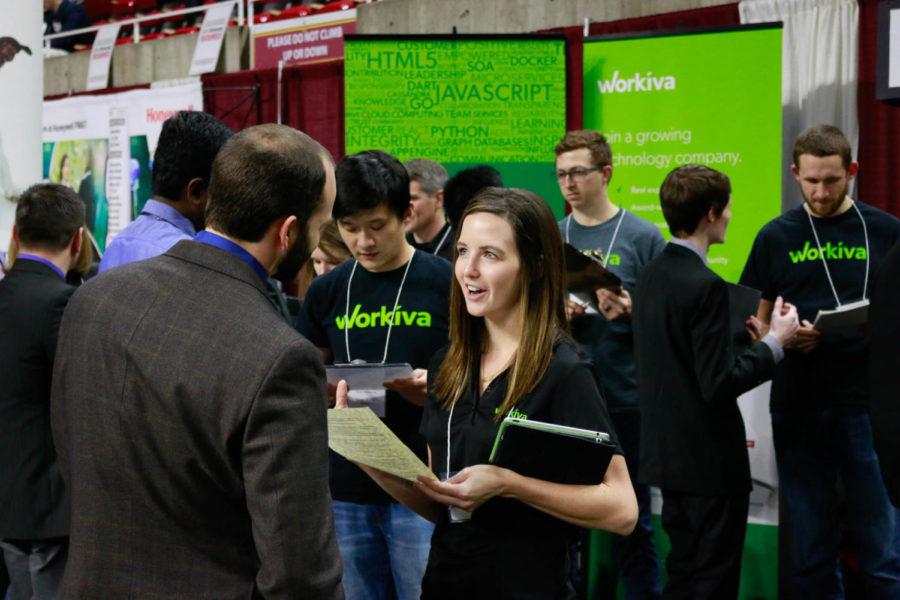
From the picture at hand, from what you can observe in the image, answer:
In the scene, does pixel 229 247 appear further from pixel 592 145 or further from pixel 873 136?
pixel 873 136

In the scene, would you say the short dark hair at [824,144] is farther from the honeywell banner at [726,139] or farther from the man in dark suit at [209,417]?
the man in dark suit at [209,417]

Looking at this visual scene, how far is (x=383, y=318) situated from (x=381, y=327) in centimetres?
2

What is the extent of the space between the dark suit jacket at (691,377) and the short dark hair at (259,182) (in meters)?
2.10

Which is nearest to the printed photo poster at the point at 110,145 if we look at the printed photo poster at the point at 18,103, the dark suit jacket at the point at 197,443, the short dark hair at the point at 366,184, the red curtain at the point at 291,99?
the red curtain at the point at 291,99

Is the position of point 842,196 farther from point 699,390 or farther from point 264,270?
point 264,270

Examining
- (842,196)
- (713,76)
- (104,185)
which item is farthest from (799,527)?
(104,185)

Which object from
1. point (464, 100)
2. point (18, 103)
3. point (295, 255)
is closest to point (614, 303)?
point (464, 100)

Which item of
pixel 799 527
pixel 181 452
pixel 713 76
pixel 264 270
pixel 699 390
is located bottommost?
pixel 799 527

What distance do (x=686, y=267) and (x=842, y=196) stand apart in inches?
36.3

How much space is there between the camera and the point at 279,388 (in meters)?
1.49

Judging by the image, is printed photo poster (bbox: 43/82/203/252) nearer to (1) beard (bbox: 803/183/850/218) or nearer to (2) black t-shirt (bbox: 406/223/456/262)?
(2) black t-shirt (bbox: 406/223/456/262)

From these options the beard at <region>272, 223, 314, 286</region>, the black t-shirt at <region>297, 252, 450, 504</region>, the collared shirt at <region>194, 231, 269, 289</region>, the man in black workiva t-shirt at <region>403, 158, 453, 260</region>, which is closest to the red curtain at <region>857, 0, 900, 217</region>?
the man in black workiva t-shirt at <region>403, 158, 453, 260</region>

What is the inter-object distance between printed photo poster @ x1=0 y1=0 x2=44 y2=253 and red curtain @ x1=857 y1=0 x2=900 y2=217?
3606mm

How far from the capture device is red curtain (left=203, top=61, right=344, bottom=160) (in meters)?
7.73
